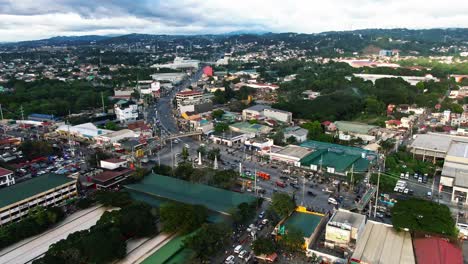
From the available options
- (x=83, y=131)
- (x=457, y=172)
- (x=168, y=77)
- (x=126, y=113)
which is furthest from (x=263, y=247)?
(x=168, y=77)

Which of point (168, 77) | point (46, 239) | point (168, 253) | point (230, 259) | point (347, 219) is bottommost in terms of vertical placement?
point (230, 259)

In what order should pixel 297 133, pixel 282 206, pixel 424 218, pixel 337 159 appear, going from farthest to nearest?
pixel 297 133 → pixel 337 159 → pixel 282 206 → pixel 424 218

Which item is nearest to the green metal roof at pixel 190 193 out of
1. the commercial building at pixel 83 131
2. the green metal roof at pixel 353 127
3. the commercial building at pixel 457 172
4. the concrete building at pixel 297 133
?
the commercial building at pixel 457 172

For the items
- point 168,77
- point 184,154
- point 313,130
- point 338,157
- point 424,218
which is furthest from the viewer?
point 168,77

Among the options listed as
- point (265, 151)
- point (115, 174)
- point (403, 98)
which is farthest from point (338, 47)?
point (115, 174)

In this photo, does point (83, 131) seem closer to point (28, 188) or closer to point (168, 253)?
point (28, 188)

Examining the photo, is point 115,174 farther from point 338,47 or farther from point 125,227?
point 338,47

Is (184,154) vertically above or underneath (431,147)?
underneath

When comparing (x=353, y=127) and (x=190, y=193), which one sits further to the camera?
(x=353, y=127)
